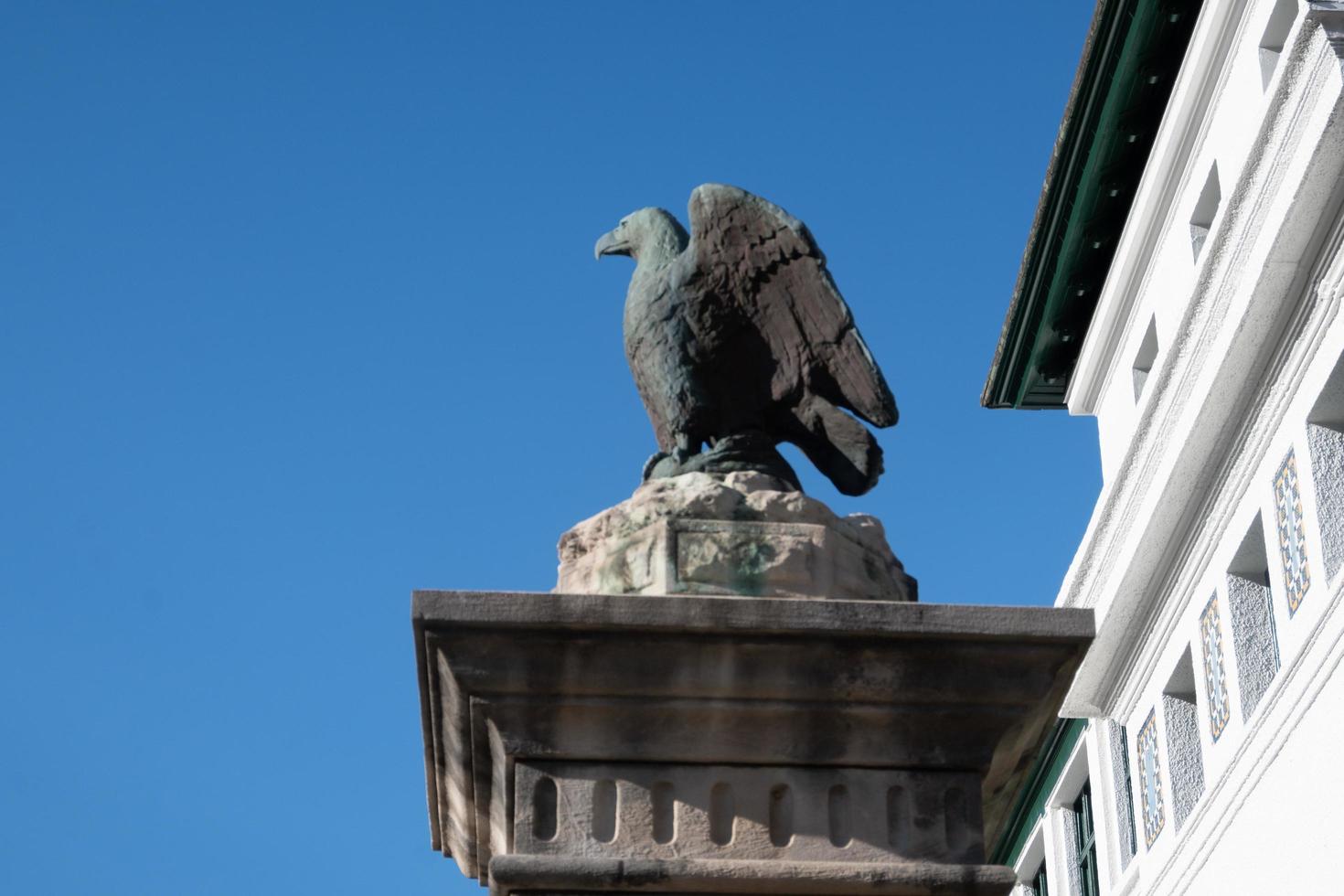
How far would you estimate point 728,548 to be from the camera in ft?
18.2

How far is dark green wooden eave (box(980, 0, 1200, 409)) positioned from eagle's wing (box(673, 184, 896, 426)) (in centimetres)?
1510

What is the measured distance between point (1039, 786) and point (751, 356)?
19.9 m

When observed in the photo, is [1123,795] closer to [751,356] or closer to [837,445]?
[751,356]

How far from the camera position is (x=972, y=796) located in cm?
536

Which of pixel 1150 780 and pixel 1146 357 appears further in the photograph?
pixel 1146 357

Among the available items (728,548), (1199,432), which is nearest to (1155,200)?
(1199,432)

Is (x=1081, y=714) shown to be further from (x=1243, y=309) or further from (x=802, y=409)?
(x=802, y=409)

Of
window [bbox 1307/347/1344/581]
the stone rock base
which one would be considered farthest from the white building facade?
the stone rock base

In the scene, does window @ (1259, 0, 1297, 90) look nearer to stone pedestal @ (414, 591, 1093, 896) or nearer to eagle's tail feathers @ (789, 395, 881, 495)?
eagle's tail feathers @ (789, 395, 881, 495)

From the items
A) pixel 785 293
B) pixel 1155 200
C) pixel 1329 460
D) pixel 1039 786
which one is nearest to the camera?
pixel 785 293

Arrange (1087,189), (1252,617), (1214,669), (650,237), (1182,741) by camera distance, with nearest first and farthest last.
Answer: (650,237)
(1252,617)
(1214,669)
(1182,741)
(1087,189)

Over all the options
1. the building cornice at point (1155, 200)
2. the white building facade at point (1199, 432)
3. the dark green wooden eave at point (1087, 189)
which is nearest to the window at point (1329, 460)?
the white building facade at point (1199, 432)

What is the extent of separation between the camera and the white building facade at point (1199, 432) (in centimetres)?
1559

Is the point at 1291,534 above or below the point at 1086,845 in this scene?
above
